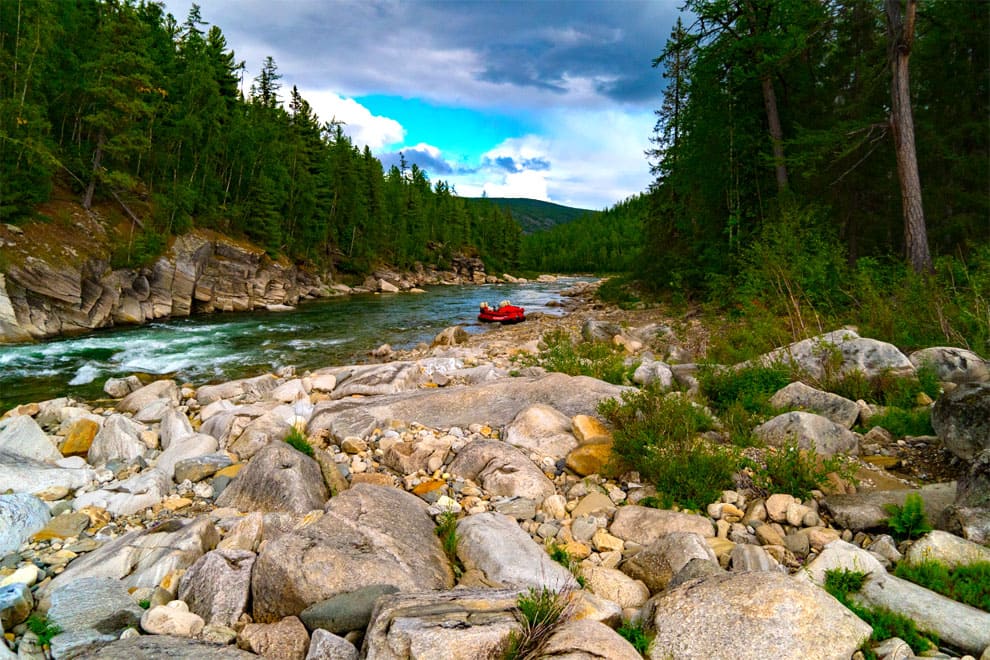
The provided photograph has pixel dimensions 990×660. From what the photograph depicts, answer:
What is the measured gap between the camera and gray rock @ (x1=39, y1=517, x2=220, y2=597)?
3660 millimetres

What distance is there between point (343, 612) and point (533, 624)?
1.28m

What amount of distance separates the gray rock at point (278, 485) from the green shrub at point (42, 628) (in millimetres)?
Result: 1746

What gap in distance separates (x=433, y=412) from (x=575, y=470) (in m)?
2.73

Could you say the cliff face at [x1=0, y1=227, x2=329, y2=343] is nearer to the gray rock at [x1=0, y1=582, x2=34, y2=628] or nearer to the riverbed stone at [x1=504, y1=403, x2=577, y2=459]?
the gray rock at [x1=0, y1=582, x2=34, y2=628]

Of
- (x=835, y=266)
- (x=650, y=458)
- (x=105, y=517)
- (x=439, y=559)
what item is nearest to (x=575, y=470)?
(x=650, y=458)

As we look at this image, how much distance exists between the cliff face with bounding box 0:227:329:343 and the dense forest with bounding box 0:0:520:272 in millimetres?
1513

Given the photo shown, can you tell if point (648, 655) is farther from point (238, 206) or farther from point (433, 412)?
point (238, 206)

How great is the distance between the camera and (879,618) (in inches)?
112

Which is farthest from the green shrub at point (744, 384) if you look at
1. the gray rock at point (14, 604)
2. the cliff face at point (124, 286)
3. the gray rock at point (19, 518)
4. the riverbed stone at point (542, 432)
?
the cliff face at point (124, 286)

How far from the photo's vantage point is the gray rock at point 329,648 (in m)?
2.62

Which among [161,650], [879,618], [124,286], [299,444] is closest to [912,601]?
[879,618]

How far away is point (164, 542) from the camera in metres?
4.00

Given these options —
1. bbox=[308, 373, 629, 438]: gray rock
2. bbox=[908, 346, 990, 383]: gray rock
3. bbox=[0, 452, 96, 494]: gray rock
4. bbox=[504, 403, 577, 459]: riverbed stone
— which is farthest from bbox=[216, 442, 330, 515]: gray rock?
bbox=[908, 346, 990, 383]: gray rock

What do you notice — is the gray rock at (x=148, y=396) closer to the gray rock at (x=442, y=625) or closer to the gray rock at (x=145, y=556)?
the gray rock at (x=145, y=556)
